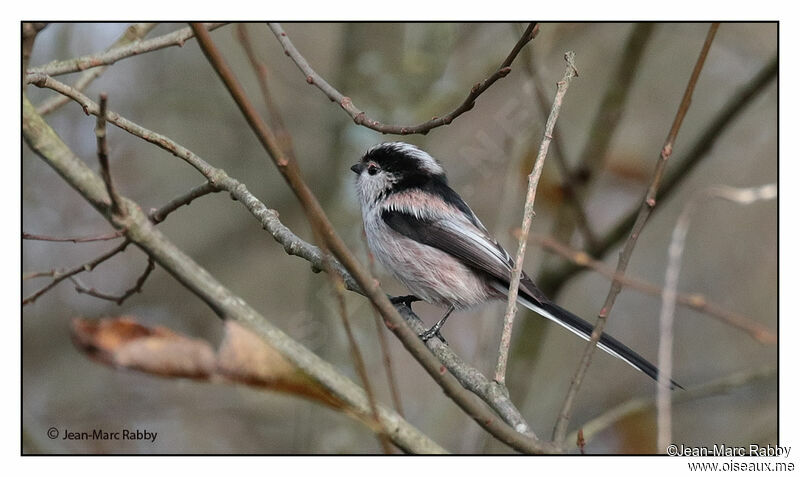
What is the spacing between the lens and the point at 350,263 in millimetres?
1639

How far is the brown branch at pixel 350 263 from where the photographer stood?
150 cm

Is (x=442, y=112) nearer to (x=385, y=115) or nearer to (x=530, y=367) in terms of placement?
(x=385, y=115)

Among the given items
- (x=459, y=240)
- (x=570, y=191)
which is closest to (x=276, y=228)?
(x=459, y=240)

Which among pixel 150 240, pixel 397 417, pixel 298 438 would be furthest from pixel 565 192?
pixel 150 240

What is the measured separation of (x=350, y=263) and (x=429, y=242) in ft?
7.44

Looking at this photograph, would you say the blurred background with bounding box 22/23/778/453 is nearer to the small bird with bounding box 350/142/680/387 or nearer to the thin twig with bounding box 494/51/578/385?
the small bird with bounding box 350/142/680/387

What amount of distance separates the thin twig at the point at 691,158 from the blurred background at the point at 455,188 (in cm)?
2

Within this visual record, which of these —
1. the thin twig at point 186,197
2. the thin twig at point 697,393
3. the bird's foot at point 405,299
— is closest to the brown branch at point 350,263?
the thin twig at point 186,197

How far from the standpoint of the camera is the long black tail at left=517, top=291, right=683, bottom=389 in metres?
3.18

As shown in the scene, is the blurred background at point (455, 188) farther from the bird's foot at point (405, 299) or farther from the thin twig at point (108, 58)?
the thin twig at point (108, 58)

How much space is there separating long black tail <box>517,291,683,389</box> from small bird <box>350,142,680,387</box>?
203 millimetres

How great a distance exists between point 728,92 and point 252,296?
15.4ft

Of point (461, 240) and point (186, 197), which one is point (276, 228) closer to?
point (186, 197)

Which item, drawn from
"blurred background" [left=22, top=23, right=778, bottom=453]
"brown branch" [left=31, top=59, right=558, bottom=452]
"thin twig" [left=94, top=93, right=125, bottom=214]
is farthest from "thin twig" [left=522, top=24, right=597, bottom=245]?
"thin twig" [left=94, top=93, right=125, bottom=214]
